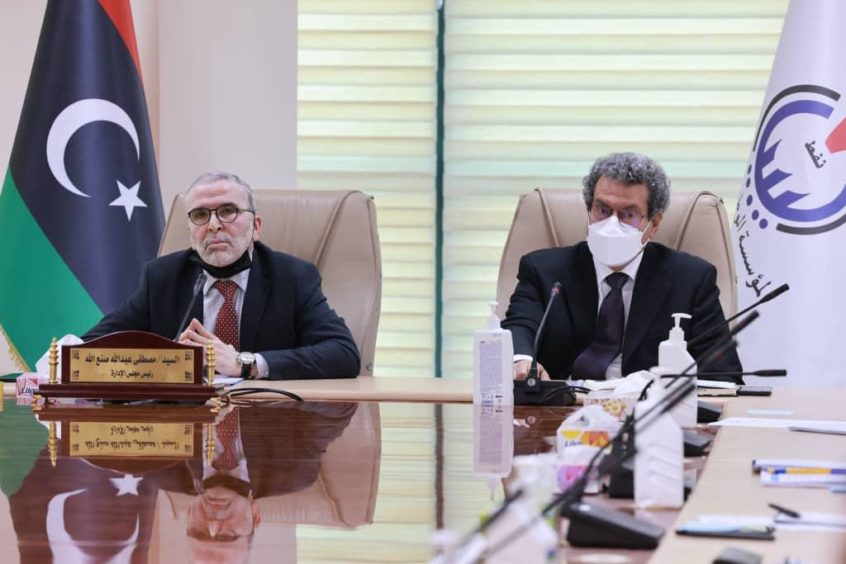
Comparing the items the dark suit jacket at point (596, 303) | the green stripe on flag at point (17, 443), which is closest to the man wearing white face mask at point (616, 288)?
the dark suit jacket at point (596, 303)

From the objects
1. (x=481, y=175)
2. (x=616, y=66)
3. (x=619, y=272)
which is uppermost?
(x=616, y=66)

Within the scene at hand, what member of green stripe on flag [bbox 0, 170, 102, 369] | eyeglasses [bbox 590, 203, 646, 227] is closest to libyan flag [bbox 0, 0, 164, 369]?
green stripe on flag [bbox 0, 170, 102, 369]

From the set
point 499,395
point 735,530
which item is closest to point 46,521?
point 735,530

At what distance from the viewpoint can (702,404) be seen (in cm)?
225

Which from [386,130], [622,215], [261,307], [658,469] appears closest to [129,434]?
[658,469]

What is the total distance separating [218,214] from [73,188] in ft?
3.35

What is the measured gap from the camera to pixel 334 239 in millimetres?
3633

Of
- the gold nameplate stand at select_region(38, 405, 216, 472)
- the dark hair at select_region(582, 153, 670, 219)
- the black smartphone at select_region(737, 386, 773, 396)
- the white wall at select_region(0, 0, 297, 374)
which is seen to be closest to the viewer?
the gold nameplate stand at select_region(38, 405, 216, 472)

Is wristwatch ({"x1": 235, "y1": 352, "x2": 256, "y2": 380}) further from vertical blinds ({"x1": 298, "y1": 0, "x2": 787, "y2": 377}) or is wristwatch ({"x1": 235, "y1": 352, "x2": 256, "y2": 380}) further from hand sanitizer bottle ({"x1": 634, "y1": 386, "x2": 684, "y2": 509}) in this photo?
vertical blinds ({"x1": 298, "y1": 0, "x2": 787, "y2": 377})

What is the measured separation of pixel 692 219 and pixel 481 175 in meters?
1.46

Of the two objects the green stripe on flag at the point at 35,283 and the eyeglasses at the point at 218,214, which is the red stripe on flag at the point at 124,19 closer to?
the green stripe on flag at the point at 35,283

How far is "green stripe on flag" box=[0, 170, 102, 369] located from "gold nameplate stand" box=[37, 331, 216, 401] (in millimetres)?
1654

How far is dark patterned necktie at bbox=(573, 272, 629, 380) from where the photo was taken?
318cm

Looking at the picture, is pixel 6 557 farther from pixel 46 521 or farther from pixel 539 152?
pixel 539 152
